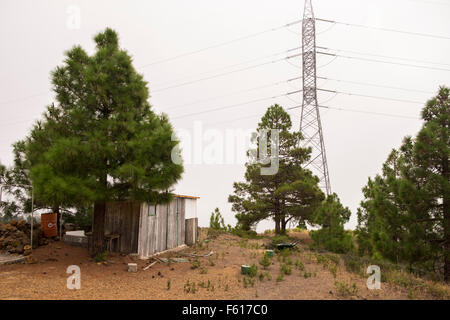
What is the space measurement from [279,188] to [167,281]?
1379cm

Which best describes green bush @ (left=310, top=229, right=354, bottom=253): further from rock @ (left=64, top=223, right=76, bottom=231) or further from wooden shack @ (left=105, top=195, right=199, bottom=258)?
rock @ (left=64, top=223, right=76, bottom=231)

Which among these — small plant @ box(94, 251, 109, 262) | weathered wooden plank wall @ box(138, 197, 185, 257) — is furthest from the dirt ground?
weathered wooden plank wall @ box(138, 197, 185, 257)

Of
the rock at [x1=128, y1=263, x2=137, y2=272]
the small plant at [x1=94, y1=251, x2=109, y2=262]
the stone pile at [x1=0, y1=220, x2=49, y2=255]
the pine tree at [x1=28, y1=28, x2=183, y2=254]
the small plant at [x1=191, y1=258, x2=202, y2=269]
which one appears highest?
the pine tree at [x1=28, y1=28, x2=183, y2=254]

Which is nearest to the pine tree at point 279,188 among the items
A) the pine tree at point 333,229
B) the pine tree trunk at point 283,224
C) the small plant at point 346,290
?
the pine tree trunk at point 283,224

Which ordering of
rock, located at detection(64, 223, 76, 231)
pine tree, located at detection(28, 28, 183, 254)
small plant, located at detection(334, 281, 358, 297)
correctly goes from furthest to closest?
rock, located at detection(64, 223, 76, 231), pine tree, located at detection(28, 28, 183, 254), small plant, located at detection(334, 281, 358, 297)

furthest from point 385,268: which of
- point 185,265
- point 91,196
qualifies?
point 91,196

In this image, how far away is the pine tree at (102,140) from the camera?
9.54 m

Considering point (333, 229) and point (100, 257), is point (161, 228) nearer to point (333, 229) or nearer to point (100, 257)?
point (100, 257)

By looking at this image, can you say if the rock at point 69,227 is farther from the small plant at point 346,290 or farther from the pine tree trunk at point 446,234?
the pine tree trunk at point 446,234

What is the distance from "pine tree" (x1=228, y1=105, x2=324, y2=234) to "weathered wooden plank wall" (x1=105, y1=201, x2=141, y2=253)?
11.6 metres

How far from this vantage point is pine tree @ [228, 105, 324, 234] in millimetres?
21766

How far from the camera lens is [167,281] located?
906 centimetres

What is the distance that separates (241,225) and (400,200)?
1326 cm

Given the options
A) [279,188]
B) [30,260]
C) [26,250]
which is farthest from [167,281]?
[279,188]
